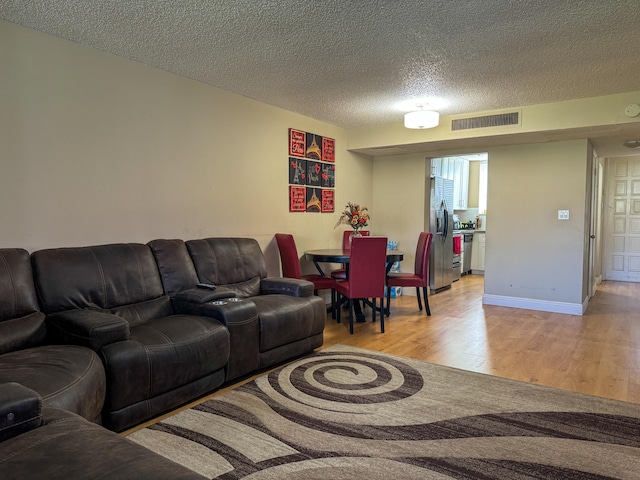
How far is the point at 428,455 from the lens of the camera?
2.11m

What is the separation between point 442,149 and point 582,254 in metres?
2.20

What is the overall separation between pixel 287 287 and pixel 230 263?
0.55 m

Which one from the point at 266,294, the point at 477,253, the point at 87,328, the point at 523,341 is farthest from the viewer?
the point at 477,253

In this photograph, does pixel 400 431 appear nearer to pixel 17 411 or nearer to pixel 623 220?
pixel 17 411

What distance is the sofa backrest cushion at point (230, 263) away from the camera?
361 centimetres

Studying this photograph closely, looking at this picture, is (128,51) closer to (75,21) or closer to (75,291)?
(75,21)

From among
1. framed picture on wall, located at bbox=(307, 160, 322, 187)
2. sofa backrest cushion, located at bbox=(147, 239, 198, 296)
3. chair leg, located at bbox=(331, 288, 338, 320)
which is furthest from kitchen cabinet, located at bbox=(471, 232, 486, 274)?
sofa backrest cushion, located at bbox=(147, 239, 198, 296)

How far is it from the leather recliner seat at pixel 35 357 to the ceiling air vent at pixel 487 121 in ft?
14.6

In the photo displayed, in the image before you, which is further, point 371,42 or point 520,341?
point 520,341

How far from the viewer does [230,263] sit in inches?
150

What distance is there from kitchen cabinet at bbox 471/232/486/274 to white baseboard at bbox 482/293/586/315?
3.11 metres

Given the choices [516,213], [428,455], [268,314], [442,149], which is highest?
[442,149]

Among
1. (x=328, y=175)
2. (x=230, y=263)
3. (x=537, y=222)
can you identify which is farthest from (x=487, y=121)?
(x=230, y=263)

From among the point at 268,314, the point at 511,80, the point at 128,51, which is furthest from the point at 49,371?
the point at 511,80
